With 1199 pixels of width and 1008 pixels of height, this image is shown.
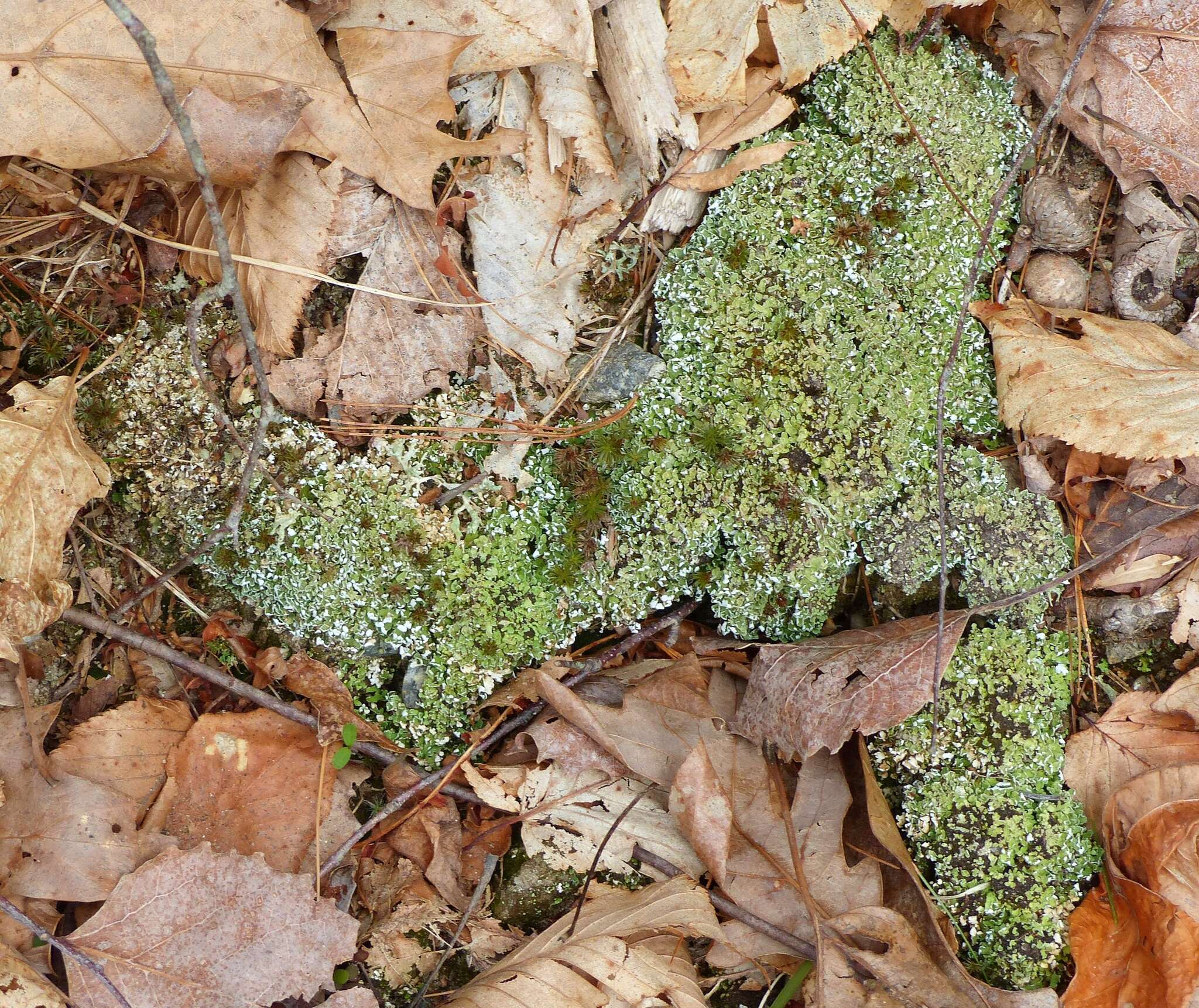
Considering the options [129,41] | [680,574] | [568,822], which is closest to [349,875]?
[568,822]

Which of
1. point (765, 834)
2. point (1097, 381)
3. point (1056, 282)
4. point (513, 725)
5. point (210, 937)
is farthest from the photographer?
point (1056, 282)

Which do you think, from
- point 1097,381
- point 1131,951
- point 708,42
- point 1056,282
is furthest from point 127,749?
point 1056,282

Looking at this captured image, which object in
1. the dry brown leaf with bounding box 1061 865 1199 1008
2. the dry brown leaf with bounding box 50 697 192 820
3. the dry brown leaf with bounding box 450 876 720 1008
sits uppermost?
the dry brown leaf with bounding box 50 697 192 820

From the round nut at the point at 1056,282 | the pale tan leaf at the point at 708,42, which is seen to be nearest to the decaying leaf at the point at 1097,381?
the round nut at the point at 1056,282

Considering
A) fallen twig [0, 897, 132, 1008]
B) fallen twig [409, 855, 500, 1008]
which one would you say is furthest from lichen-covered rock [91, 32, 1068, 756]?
fallen twig [0, 897, 132, 1008]

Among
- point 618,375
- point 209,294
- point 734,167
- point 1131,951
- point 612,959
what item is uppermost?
point 734,167

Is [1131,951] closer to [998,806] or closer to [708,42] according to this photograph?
[998,806]

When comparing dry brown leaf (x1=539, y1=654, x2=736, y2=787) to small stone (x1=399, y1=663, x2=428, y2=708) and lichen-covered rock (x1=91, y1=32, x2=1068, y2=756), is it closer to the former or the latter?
lichen-covered rock (x1=91, y1=32, x2=1068, y2=756)
